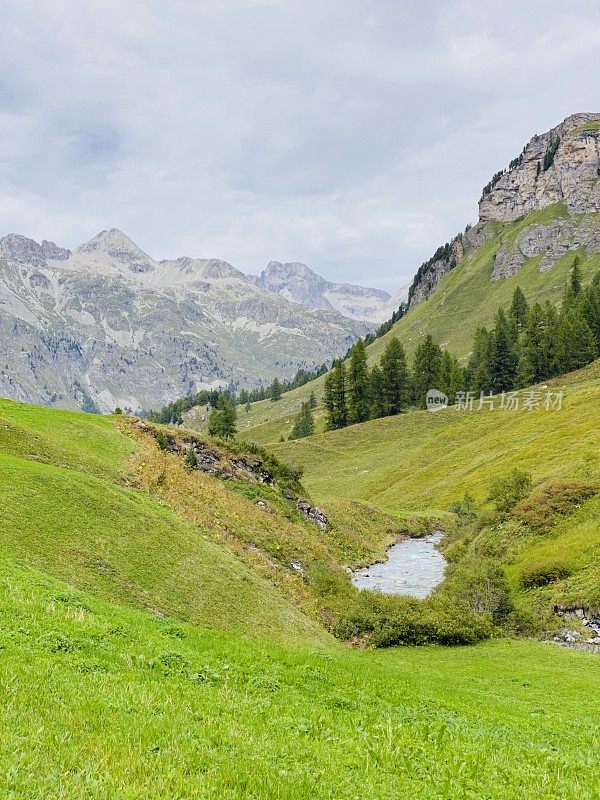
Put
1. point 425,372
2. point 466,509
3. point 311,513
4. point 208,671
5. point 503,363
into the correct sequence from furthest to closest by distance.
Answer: point 425,372, point 503,363, point 466,509, point 311,513, point 208,671

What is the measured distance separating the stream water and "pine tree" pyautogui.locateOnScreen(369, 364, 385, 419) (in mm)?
66747

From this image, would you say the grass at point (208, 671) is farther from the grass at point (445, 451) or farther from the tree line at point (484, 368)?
the tree line at point (484, 368)

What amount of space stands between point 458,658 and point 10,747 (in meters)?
24.0

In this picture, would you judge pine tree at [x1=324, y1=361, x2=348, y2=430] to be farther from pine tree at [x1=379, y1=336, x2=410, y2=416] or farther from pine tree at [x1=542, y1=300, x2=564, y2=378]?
pine tree at [x1=542, y1=300, x2=564, y2=378]

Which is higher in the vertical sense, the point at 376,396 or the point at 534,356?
the point at 534,356

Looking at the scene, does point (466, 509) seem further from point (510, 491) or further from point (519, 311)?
point (519, 311)

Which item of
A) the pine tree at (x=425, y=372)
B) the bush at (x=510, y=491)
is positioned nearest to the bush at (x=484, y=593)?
the bush at (x=510, y=491)

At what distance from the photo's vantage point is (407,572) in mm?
50281

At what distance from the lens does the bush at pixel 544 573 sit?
3600cm

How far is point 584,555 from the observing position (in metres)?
36.1

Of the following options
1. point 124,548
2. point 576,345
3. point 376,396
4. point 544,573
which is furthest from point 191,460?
point 576,345

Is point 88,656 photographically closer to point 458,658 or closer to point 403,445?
point 458,658

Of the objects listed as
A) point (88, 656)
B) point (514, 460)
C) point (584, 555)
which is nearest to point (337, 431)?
point (514, 460)

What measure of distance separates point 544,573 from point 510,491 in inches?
727
